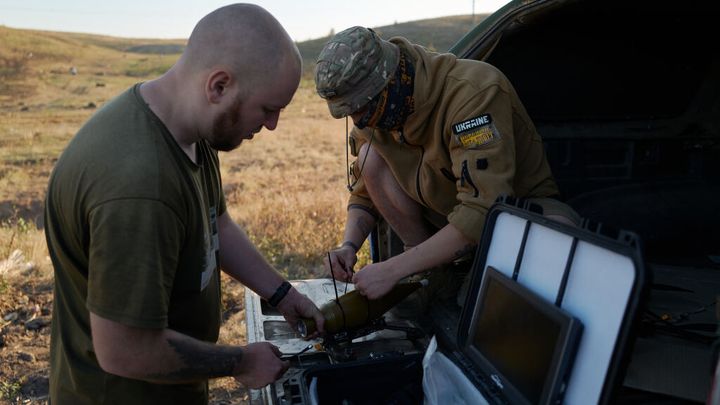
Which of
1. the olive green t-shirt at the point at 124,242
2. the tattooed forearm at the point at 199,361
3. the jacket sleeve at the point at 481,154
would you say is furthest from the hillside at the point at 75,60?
the tattooed forearm at the point at 199,361

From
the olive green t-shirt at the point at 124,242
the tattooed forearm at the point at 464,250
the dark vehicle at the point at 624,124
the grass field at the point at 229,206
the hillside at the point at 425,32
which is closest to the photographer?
the olive green t-shirt at the point at 124,242

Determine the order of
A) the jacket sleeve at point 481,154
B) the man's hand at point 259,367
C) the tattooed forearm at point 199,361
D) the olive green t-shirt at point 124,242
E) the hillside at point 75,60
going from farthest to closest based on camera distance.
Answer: the hillside at point 75,60
the jacket sleeve at point 481,154
the man's hand at point 259,367
the tattooed forearm at point 199,361
the olive green t-shirt at point 124,242

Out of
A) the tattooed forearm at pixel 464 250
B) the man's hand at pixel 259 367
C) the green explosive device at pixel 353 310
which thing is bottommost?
the green explosive device at pixel 353 310

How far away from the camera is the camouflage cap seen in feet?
9.32

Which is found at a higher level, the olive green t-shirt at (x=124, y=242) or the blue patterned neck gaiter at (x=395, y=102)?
the blue patterned neck gaiter at (x=395, y=102)

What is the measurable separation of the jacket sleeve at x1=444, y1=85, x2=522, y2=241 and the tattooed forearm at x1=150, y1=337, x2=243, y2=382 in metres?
1.19

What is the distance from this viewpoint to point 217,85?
78.7 inches

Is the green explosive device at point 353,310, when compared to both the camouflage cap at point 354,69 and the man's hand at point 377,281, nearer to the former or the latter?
the man's hand at point 377,281

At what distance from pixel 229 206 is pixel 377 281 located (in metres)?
6.15

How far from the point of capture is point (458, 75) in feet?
9.91

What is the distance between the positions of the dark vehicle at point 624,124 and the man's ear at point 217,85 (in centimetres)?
130

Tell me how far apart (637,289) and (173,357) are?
1300mm

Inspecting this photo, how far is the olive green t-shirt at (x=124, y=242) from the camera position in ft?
5.85

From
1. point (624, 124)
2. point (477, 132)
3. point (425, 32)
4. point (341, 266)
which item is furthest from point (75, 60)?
point (477, 132)
